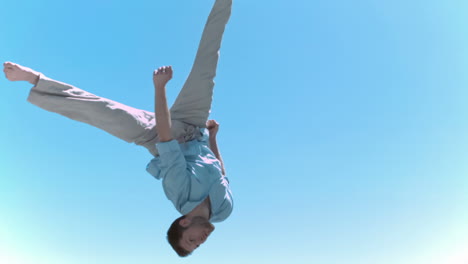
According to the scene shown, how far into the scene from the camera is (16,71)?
18.3 ft

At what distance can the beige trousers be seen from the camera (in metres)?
5.71

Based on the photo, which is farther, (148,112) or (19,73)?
(148,112)

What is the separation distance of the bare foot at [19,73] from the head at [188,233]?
2.30 m

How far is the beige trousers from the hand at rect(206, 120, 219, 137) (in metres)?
0.43

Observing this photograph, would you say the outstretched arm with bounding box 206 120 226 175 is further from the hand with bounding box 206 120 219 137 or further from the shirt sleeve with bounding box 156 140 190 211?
the shirt sleeve with bounding box 156 140 190 211

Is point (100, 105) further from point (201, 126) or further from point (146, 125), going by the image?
point (201, 126)

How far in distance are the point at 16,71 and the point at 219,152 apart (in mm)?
2712

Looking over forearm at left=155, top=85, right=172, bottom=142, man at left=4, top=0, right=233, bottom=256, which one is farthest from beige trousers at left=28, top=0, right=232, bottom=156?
forearm at left=155, top=85, right=172, bottom=142

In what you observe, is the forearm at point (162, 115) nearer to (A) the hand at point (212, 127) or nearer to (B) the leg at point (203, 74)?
(B) the leg at point (203, 74)

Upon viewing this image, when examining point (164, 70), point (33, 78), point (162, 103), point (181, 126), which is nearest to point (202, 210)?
point (181, 126)

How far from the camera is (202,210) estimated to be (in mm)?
5629

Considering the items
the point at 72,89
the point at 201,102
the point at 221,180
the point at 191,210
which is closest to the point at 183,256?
the point at 191,210

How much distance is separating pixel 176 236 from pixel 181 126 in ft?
4.56

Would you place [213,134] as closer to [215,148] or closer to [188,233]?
[215,148]
